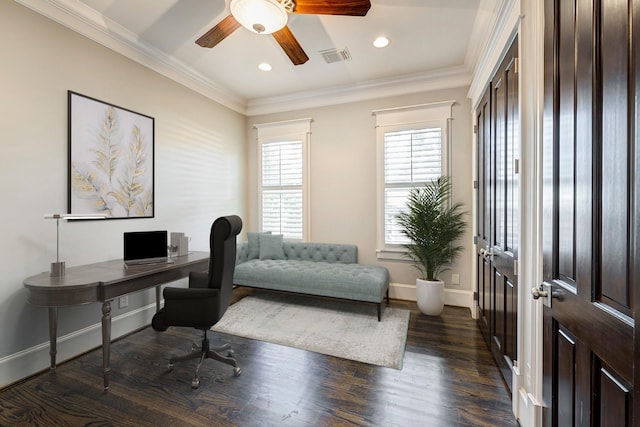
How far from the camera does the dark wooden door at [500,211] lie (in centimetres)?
188

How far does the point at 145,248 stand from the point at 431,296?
3086mm

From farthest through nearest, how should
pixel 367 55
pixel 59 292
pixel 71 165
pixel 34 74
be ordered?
1. pixel 367 55
2. pixel 71 165
3. pixel 34 74
4. pixel 59 292

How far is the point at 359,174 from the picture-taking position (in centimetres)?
411

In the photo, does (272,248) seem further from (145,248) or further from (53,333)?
(53,333)

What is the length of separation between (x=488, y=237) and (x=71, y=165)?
3780mm

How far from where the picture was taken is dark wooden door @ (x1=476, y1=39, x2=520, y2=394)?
6.17 feet

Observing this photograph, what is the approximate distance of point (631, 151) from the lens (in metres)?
0.78

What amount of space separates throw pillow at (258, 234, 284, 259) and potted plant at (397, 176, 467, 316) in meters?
1.86

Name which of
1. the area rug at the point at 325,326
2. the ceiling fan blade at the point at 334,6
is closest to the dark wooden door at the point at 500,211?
the area rug at the point at 325,326

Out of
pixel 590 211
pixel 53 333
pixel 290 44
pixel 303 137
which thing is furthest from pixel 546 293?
pixel 303 137

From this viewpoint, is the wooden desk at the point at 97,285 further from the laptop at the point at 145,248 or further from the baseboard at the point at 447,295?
the baseboard at the point at 447,295

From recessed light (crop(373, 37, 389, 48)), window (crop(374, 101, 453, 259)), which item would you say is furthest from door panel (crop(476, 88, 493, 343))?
recessed light (crop(373, 37, 389, 48))

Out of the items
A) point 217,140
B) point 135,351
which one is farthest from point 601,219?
point 217,140

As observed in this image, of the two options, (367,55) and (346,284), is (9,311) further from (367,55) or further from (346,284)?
(367,55)
